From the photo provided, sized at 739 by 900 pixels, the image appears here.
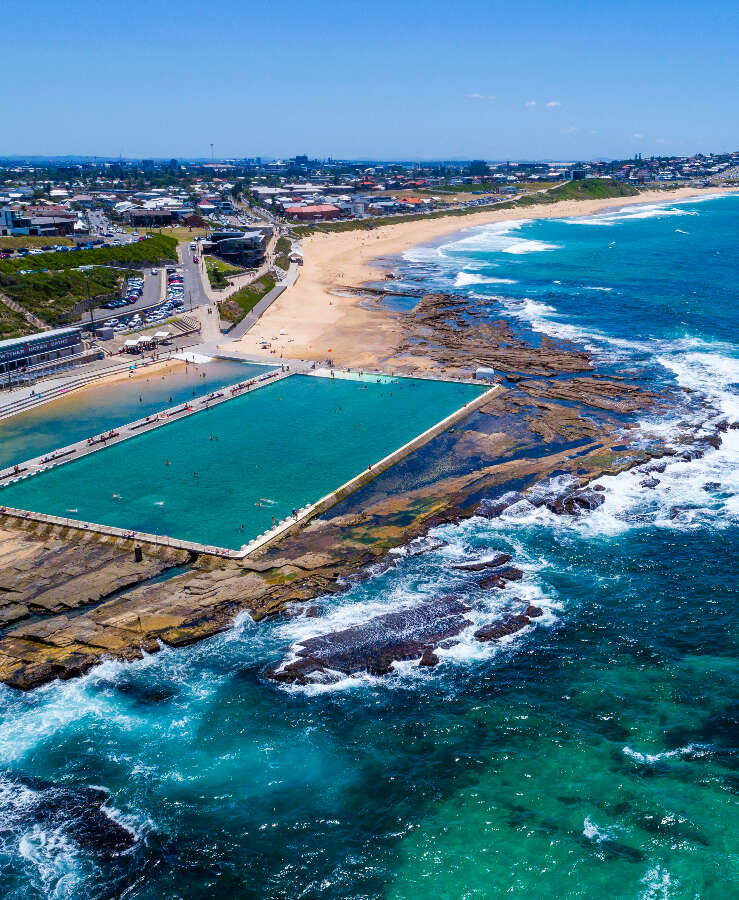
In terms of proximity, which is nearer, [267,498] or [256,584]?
[256,584]

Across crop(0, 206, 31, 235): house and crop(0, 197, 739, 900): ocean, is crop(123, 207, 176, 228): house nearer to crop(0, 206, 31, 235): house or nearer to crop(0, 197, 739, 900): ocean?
crop(0, 206, 31, 235): house

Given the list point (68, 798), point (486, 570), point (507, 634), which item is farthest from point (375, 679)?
point (68, 798)

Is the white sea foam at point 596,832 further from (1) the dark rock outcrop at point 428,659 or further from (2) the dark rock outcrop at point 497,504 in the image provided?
(2) the dark rock outcrop at point 497,504

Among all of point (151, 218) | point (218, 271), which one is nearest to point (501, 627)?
point (218, 271)

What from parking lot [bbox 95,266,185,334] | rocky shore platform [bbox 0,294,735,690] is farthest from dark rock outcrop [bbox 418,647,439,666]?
parking lot [bbox 95,266,185,334]

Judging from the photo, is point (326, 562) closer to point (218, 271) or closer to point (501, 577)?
point (501, 577)

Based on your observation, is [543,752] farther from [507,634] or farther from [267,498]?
[267,498]
